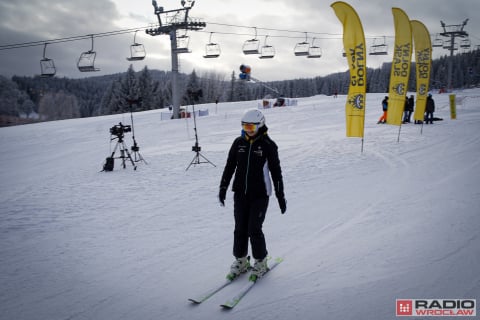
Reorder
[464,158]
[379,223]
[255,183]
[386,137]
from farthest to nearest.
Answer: [386,137] → [464,158] → [379,223] → [255,183]

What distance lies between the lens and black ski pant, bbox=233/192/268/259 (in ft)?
12.0

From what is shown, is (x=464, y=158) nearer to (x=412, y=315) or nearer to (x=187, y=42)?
(x=412, y=315)

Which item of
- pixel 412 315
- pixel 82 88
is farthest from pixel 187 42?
pixel 82 88

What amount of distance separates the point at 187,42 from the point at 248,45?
17.9 ft

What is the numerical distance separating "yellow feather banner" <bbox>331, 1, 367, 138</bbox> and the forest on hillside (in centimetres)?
3800

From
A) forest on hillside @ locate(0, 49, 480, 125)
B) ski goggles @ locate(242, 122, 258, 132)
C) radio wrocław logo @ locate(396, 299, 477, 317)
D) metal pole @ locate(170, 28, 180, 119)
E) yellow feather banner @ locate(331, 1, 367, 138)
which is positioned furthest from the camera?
forest on hillside @ locate(0, 49, 480, 125)

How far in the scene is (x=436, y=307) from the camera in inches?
121

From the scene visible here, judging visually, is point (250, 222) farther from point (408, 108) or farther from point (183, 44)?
point (183, 44)


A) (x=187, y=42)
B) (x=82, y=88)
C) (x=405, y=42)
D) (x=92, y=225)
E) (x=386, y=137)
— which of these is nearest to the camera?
(x=92, y=225)

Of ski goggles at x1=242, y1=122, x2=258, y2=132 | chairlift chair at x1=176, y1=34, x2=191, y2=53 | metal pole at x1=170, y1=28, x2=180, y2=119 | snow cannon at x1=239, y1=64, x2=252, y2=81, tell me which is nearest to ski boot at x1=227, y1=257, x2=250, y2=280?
ski goggles at x1=242, y1=122, x2=258, y2=132

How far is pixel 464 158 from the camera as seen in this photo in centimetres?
996

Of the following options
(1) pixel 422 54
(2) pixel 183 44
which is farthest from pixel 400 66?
(2) pixel 183 44

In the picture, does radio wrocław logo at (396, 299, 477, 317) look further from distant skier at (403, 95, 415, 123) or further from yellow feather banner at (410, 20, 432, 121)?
distant skier at (403, 95, 415, 123)

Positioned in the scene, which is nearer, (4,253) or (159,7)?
(4,253)
